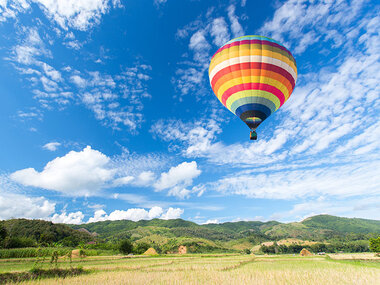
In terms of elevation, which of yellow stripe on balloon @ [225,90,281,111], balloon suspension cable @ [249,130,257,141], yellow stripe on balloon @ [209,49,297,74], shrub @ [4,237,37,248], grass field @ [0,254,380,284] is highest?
yellow stripe on balloon @ [209,49,297,74]

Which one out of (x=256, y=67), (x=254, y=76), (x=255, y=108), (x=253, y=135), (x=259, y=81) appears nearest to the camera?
(x=256, y=67)

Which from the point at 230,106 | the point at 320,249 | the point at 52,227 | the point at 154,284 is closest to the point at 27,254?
the point at 154,284

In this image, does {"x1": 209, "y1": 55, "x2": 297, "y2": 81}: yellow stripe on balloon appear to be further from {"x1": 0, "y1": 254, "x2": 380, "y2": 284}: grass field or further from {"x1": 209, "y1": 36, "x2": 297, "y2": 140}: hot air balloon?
{"x1": 0, "y1": 254, "x2": 380, "y2": 284}: grass field

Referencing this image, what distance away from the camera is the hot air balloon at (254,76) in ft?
69.8

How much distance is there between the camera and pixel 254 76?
69.9ft

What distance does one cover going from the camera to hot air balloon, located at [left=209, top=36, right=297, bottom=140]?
69.8 feet

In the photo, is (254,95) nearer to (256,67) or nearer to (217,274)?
(256,67)

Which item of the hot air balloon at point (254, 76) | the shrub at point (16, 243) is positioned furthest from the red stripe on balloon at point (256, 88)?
the shrub at point (16, 243)

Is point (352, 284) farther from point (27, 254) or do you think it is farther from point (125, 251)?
point (125, 251)

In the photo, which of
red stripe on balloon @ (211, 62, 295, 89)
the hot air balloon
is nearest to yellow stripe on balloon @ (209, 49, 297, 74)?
the hot air balloon

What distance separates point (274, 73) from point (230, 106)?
222 inches

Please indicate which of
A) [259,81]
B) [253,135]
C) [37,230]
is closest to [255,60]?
[259,81]

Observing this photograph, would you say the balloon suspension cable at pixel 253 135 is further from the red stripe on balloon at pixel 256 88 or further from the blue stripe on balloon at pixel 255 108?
the red stripe on balloon at pixel 256 88

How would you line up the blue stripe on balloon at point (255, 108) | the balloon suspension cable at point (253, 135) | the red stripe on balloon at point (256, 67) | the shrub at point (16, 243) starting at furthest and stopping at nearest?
1. the shrub at point (16, 243)
2. the balloon suspension cable at point (253, 135)
3. the blue stripe on balloon at point (255, 108)
4. the red stripe on balloon at point (256, 67)
